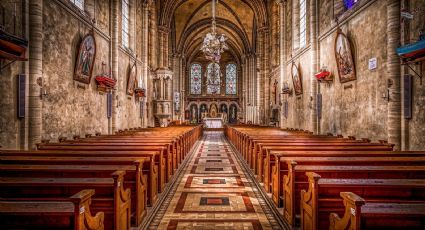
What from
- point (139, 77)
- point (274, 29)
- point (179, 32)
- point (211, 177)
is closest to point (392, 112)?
point (211, 177)

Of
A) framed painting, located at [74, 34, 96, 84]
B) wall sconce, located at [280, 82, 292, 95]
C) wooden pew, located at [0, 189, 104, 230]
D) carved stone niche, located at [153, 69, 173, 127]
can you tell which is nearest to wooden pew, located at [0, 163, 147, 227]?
wooden pew, located at [0, 189, 104, 230]

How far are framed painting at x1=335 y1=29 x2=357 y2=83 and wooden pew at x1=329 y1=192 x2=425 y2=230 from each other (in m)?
8.32

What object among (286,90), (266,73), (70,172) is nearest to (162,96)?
(266,73)

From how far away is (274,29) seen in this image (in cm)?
2339

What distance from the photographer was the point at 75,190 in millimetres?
3367

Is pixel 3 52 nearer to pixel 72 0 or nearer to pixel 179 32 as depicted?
pixel 72 0

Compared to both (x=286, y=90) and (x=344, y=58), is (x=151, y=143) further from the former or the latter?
(x=286, y=90)

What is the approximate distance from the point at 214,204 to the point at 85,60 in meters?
7.67

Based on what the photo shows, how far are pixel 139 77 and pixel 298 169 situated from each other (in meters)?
16.8

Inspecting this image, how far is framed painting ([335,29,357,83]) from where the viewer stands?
10120 mm

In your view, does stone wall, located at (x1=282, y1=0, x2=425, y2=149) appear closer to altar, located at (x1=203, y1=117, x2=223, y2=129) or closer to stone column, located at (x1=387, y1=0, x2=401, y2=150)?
stone column, located at (x1=387, y1=0, x2=401, y2=150)

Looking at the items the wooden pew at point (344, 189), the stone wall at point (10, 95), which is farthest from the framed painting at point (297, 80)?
the wooden pew at point (344, 189)

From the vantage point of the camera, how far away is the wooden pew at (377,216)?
2326 millimetres

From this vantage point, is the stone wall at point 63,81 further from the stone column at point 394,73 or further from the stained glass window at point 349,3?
the stained glass window at point 349,3
